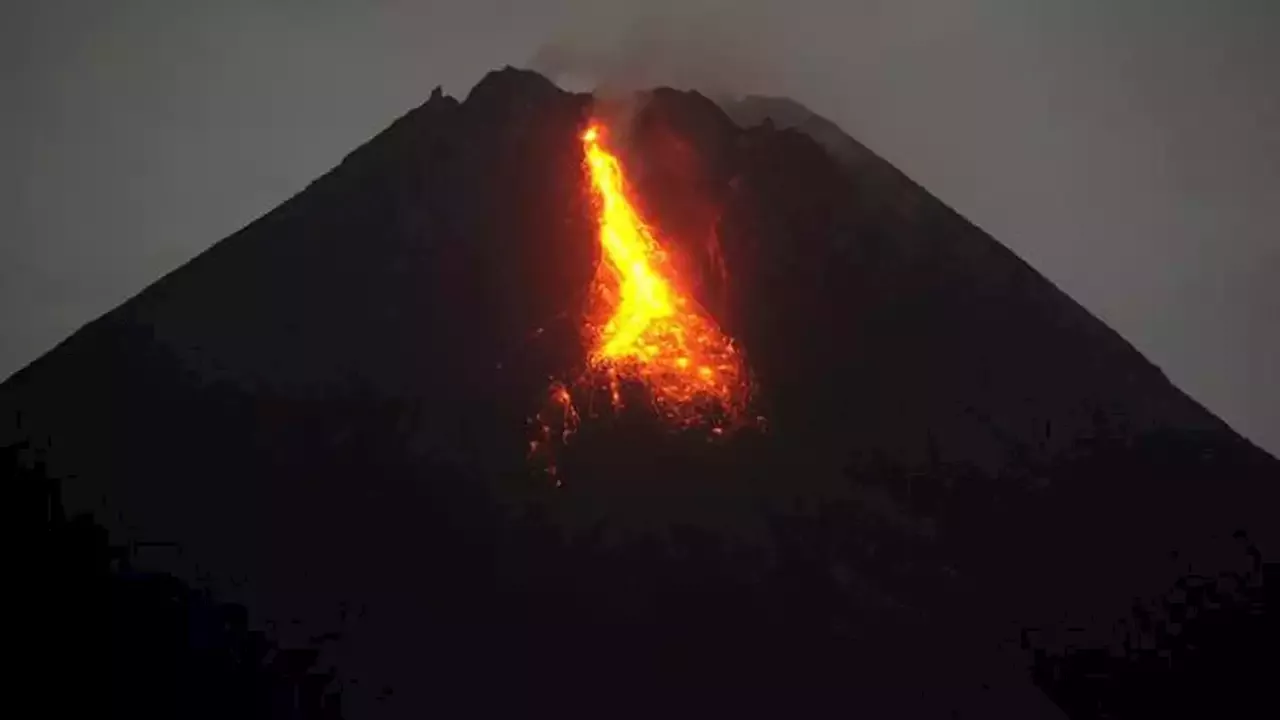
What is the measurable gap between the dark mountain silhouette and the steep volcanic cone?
30cm

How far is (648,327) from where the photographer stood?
50.1 feet

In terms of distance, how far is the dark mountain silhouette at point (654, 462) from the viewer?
11359mm

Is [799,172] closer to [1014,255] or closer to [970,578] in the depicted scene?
[1014,255]

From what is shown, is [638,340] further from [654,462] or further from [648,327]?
[654,462]

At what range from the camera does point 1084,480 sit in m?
14.0

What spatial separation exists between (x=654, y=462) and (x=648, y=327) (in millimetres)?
2530

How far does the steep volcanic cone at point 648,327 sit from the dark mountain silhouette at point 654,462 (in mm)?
297

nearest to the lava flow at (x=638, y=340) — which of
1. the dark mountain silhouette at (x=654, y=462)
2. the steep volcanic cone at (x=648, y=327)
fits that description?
the steep volcanic cone at (x=648, y=327)

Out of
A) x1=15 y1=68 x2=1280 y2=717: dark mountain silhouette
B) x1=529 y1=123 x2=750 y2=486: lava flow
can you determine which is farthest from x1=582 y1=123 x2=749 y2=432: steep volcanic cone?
x1=15 y1=68 x2=1280 y2=717: dark mountain silhouette

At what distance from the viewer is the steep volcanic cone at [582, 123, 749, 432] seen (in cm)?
1441

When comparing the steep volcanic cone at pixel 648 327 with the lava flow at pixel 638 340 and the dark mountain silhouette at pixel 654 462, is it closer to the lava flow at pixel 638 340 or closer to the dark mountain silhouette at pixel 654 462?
the lava flow at pixel 638 340

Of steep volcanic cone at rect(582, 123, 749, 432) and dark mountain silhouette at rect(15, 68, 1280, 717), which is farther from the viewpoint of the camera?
steep volcanic cone at rect(582, 123, 749, 432)

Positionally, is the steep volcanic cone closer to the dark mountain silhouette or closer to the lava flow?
the lava flow

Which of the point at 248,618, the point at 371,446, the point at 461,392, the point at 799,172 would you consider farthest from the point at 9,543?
the point at 799,172
